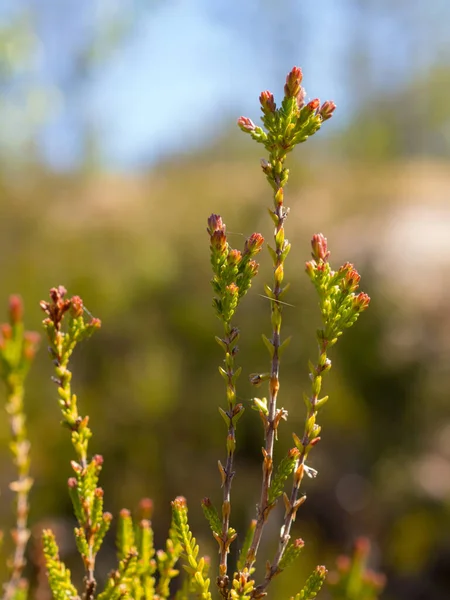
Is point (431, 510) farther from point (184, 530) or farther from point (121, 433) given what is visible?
point (184, 530)

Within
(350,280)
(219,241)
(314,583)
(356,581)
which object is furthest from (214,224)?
(356,581)

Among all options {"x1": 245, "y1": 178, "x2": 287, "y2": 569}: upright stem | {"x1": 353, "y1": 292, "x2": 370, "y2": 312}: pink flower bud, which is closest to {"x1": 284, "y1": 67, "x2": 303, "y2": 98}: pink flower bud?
{"x1": 245, "y1": 178, "x2": 287, "y2": 569}: upright stem

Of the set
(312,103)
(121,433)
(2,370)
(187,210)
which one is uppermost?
(187,210)

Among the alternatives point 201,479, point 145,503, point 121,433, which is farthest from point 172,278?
point 145,503

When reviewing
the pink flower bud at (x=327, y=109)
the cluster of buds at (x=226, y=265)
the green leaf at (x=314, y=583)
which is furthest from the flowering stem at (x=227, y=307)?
the pink flower bud at (x=327, y=109)

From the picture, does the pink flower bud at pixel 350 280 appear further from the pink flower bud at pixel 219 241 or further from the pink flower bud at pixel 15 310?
the pink flower bud at pixel 15 310

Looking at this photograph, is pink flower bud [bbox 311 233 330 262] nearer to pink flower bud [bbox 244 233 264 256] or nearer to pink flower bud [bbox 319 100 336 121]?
pink flower bud [bbox 244 233 264 256]
